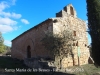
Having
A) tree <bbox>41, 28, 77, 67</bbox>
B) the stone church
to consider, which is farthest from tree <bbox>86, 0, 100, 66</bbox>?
the stone church

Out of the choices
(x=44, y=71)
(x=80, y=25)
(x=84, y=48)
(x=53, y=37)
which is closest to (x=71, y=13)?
(x=80, y=25)

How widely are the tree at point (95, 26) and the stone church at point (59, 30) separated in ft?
17.7

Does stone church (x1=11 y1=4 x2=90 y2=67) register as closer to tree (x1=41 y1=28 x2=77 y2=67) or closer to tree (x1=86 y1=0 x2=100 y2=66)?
tree (x1=41 y1=28 x2=77 y2=67)

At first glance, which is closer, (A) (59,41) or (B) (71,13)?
(A) (59,41)

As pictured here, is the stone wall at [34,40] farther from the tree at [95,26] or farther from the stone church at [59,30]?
the tree at [95,26]

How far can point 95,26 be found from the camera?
11461 mm

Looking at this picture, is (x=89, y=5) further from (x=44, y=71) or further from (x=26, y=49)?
(x=26, y=49)

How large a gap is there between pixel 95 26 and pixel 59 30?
613cm

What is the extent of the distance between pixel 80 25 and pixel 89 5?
28.3ft

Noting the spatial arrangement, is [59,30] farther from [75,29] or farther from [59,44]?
[59,44]

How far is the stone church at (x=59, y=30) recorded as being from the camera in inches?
674

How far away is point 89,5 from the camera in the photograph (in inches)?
476

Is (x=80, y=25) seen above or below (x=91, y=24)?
above

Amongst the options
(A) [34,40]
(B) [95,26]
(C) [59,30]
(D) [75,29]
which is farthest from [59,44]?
(A) [34,40]
